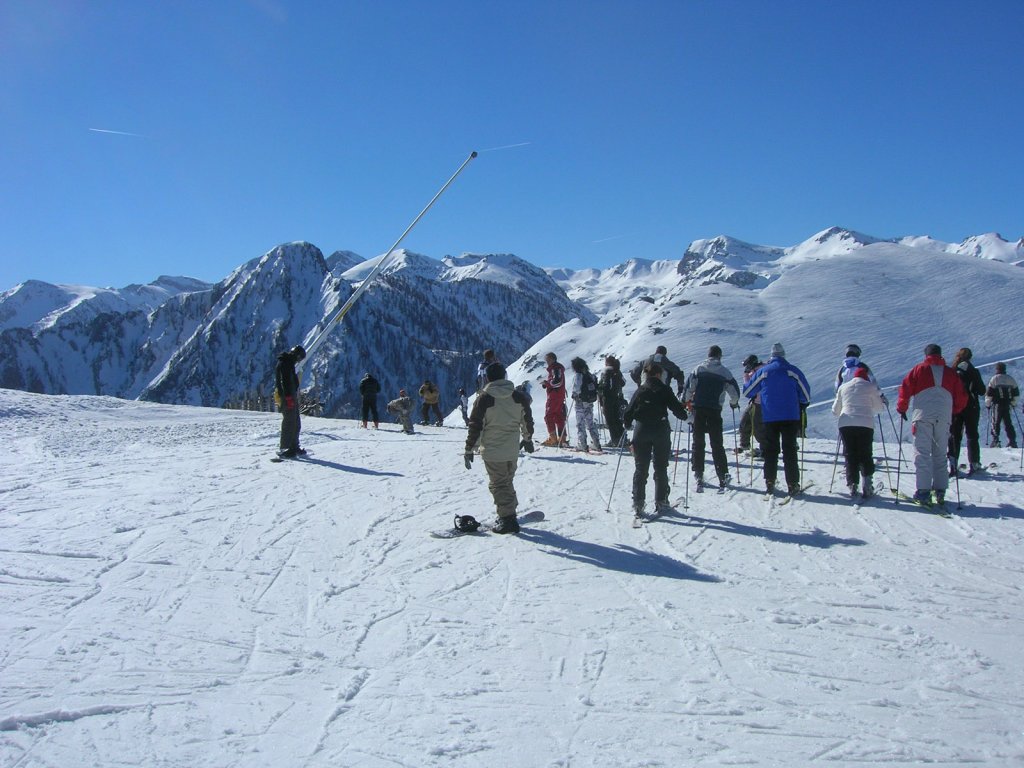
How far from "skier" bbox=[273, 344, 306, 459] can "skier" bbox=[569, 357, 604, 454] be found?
226 inches

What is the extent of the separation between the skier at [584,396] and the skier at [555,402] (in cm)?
35

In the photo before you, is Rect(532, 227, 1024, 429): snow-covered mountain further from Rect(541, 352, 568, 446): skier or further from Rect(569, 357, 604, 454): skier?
Rect(569, 357, 604, 454): skier

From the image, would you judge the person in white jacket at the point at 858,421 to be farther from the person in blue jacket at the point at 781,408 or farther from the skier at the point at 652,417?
the skier at the point at 652,417

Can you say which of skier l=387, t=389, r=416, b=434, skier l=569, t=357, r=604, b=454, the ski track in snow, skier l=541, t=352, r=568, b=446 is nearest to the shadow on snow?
the ski track in snow

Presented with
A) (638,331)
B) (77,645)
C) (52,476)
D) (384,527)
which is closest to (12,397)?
(52,476)

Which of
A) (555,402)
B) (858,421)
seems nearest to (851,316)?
(555,402)

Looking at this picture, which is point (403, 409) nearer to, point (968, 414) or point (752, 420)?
point (752, 420)

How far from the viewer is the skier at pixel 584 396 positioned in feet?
45.3

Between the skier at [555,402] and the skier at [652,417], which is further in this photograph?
the skier at [555,402]

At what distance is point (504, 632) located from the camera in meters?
5.19

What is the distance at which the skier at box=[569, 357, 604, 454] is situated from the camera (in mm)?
13797

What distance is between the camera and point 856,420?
29.6 feet

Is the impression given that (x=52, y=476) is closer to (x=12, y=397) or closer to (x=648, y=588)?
(x=648, y=588)

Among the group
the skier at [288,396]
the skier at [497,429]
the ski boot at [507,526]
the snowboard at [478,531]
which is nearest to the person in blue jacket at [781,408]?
the snowboard at [478,531]
